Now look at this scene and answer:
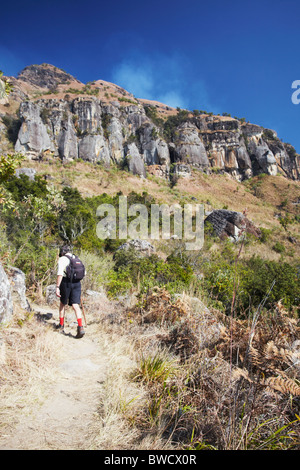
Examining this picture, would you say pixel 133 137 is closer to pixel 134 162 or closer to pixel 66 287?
pixel 134 162

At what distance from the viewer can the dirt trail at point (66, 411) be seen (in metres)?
1.60

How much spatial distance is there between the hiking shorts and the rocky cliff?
3551 cm

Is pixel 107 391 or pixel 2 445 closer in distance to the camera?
pixel 2 445

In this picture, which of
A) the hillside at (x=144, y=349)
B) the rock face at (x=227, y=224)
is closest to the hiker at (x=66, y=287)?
the hillside at (x=144, y=349)

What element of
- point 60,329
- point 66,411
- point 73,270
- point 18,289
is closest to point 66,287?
point 73,270

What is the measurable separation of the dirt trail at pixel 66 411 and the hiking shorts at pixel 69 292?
109 cm

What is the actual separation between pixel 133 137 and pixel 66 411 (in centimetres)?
4818

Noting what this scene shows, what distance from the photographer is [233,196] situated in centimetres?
4103

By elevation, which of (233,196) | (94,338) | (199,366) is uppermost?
(233,196)

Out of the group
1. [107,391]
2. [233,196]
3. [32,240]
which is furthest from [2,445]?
[233,196]

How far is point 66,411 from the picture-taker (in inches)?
77.0

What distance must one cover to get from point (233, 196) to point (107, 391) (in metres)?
42.5

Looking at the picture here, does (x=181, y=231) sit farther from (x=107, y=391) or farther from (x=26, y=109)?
(x=26, y=109)

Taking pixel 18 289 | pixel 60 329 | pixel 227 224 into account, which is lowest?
pixel 60 329
